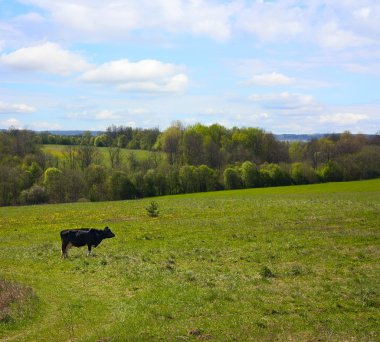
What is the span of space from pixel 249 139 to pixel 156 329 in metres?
103

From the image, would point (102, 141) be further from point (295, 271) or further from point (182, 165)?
point (295, 271)

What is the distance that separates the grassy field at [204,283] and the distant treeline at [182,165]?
50522mm

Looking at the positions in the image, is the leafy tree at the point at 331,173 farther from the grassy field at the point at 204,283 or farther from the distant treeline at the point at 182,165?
the grassy field at the point at 204,283

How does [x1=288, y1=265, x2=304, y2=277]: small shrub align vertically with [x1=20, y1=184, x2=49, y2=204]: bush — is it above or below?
above

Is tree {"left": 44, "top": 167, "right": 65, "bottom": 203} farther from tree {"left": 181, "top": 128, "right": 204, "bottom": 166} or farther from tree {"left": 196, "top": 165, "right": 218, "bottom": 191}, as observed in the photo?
tree {"left": 181, "top": 128, "right": 204, "bottom": 166}

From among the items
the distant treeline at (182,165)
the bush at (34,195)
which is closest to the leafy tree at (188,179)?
the distant treeline at (182,165)

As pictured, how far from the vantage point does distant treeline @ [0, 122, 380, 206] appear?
82.8 m

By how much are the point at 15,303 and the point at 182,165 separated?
87111 mm

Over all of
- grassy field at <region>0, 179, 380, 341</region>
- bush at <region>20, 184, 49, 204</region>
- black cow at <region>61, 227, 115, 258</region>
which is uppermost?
black cow at <region>61, 227, 115, 258</region>

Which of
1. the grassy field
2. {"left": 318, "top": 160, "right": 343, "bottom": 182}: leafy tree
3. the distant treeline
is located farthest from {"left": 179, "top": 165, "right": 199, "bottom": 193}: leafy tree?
the grassy field

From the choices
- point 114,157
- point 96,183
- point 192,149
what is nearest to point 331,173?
point 192,149

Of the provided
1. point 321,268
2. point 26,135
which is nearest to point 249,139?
point 26,135

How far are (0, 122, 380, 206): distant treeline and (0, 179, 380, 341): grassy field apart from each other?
50.5m

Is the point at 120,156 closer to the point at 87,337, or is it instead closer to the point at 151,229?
the point at 151,229
